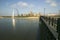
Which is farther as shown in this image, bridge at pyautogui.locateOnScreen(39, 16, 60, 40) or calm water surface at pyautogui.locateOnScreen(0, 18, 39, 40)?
calm water surface at pyautogui.locateOnScreen(0, 18, 39, 40)

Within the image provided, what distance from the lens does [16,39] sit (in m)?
16.9

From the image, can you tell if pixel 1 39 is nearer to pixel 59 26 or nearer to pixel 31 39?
pixel 31 39

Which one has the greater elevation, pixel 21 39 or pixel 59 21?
pixel 59 21

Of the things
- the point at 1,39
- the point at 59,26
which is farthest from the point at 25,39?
the point at 59,26

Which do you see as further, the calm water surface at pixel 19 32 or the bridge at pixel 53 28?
the calm water surface at pixel 19 32

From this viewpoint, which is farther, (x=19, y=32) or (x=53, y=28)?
(x=19, y=32)

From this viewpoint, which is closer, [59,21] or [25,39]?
[59,21]

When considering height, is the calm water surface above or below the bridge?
below

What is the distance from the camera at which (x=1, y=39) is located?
57.0ft

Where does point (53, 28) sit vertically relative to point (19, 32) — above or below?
above

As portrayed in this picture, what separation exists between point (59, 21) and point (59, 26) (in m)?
0.15

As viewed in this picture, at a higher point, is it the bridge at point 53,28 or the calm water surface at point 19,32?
the bridge at point 53,28

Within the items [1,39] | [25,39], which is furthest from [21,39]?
[1,39]

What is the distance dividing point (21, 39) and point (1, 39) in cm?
233
